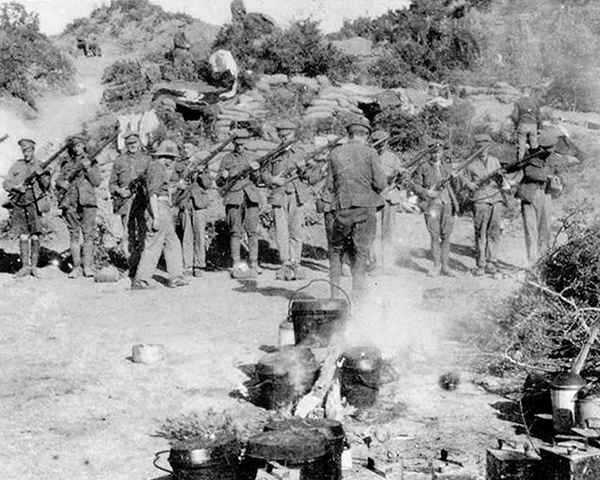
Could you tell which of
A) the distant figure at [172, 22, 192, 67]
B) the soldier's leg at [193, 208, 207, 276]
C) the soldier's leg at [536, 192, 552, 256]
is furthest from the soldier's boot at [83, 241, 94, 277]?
the distant figure at [172, 22, 192, 67]

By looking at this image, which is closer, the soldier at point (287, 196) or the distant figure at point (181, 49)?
the soldier at point (287, 196)

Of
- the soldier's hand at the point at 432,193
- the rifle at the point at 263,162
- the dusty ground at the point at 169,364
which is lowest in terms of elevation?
the dusty ground at the point at 169,364

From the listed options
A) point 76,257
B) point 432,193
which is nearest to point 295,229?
point 432,193

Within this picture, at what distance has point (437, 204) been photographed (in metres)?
12.7

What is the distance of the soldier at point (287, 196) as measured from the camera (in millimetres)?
12953

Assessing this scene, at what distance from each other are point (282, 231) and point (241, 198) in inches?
34.8

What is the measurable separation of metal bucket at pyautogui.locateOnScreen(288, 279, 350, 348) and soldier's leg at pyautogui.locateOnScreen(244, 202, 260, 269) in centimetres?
588

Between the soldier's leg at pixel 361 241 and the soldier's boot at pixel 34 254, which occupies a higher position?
the soldier's leg at pixel 361 241

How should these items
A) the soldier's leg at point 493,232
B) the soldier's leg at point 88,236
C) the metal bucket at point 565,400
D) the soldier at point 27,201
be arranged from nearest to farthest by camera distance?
the metal bucket at point 565,400 < the soldier at point 27,201 < the soldier's leg at point 493,232 < the soldier's leg at point 88,236

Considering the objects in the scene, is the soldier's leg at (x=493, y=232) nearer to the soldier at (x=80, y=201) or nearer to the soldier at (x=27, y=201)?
the soldier at (x=80, y=201)

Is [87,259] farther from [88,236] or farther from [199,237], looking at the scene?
[199,237]

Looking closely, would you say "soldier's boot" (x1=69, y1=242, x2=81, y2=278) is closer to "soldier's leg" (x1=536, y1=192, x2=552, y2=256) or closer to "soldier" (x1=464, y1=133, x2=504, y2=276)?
"soldier" (x1=464, y1=133, x2=504, y2=276)

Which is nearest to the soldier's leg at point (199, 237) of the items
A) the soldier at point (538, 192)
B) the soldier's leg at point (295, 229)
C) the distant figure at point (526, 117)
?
the soldier's leg at point (295, 229)

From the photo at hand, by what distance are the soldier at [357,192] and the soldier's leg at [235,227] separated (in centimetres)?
401
